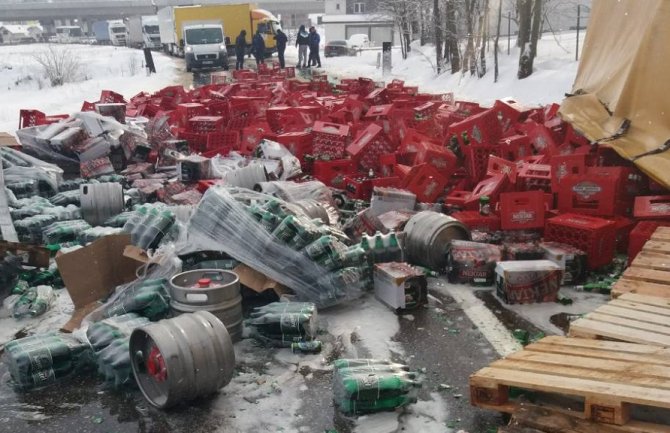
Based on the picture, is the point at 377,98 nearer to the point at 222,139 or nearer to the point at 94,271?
the point at 222,139

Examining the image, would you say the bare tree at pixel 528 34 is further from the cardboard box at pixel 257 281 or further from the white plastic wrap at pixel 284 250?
the cardboard box at pixel 257 281

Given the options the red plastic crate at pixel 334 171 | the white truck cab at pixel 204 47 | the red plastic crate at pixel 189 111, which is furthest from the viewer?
the white truck cab at pixel 204 47

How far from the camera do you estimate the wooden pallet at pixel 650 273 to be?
4.79 meters

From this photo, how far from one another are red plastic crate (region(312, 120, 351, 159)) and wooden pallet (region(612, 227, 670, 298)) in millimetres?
4997

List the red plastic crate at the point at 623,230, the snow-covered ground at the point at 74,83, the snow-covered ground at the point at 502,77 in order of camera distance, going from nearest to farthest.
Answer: the red plastic crate at the point at 623,230, the snow-covered ground at the point at 502,77, the snow-covered ground at the point at 74,83

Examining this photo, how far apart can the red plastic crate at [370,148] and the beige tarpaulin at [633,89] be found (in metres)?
2.75

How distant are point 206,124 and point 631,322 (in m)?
9.05

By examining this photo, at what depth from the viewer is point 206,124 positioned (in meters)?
11.7

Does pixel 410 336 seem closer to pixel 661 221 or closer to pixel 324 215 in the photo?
pixel 324 215

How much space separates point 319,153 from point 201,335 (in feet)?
19.4

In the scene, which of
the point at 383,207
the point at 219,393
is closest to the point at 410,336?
the point at 219,393

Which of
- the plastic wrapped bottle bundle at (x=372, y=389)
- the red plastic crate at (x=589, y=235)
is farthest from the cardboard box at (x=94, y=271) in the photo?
the red plastic crate at (x=589, y=235)

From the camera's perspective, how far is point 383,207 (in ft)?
25.6

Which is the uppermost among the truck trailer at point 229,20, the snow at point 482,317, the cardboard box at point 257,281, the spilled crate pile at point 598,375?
the truck trailer at point 229,20
